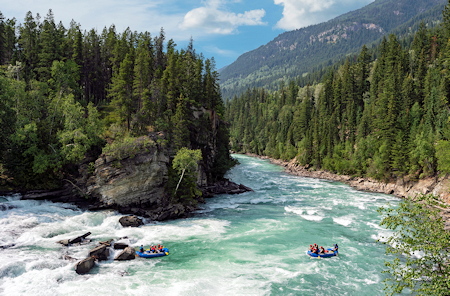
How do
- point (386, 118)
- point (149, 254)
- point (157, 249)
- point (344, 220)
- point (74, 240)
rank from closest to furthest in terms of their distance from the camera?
1. point (149, 254)
2. point (157, 249)
3. point (74, 240)
4. point (344, 220)
5. point (386, 118)

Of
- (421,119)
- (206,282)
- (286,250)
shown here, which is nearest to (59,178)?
(206,282)

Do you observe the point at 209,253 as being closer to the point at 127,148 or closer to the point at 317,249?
the point at 317,249

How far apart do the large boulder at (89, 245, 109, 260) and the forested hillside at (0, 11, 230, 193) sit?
1701cm

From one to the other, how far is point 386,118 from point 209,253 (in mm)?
60809

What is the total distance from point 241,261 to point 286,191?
37447 mm

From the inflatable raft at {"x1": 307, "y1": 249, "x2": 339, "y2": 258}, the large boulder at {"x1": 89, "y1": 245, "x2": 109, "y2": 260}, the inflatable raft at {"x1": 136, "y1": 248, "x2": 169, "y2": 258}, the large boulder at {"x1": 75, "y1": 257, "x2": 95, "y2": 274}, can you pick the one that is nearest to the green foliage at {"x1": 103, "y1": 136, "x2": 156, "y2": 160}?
the large boulder at {"x1": 89, "y1": 245, "x2": 109, "y2": 260}

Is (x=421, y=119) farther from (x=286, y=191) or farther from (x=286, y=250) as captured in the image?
(x=286, y=250)

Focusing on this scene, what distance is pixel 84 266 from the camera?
80.1ft

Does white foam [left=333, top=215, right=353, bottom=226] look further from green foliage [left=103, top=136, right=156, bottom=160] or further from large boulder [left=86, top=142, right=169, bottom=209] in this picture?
green foliage [left=103, top=136, right=156, bottom=160]

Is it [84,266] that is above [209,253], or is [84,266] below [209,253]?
above

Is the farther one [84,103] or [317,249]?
[84,103]

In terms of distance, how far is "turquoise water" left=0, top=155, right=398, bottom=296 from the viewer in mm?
23172

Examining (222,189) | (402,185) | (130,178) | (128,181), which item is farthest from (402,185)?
(128,181)

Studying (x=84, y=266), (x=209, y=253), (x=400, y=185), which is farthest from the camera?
(x=400, y=185)
